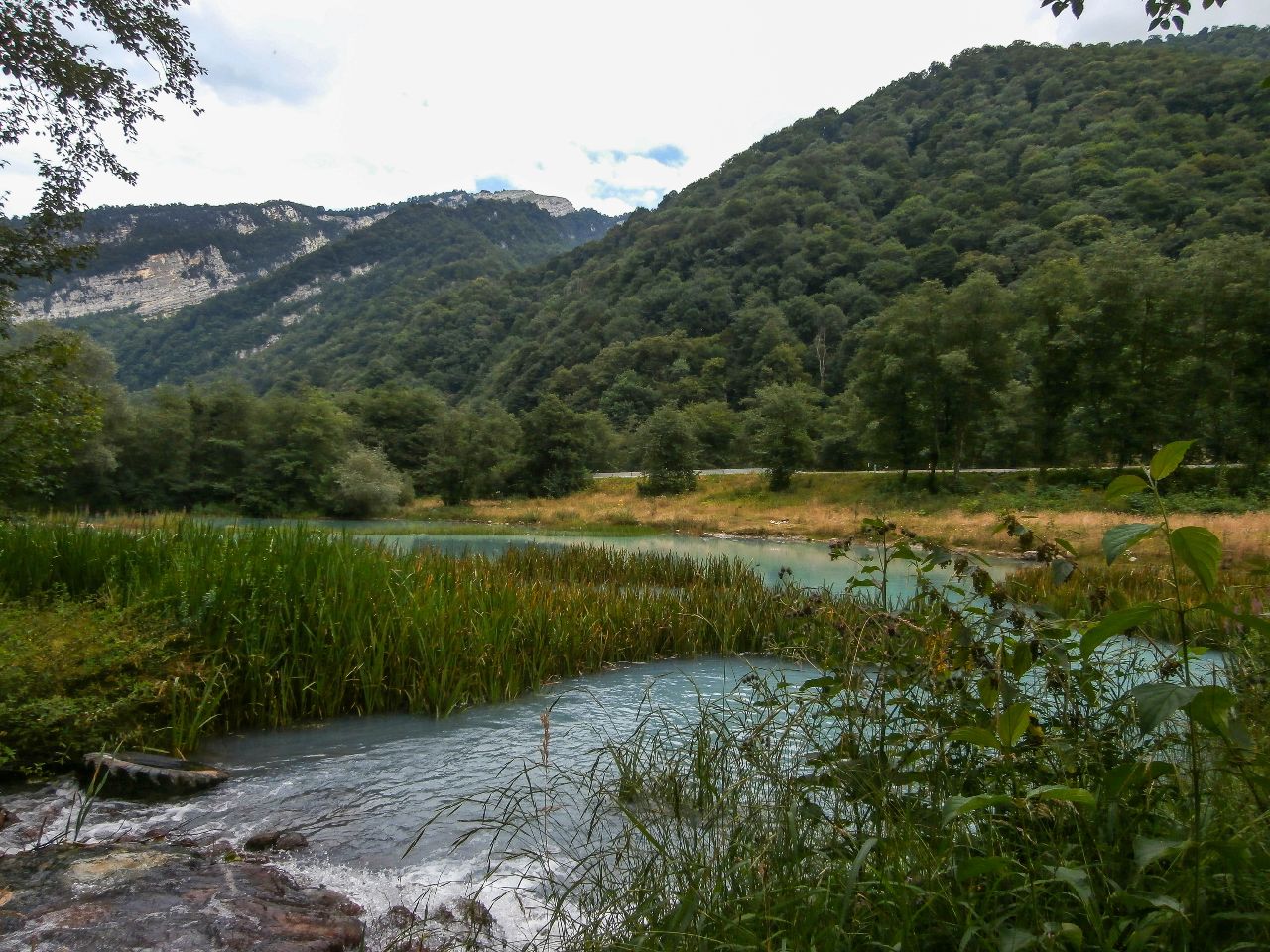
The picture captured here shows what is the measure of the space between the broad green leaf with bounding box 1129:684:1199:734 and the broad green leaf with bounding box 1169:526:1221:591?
196 mm

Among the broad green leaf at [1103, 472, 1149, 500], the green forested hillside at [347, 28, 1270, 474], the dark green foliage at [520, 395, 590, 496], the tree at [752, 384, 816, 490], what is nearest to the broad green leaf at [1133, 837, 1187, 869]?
the broad green leaf at [1103, 472, 1149, 500]

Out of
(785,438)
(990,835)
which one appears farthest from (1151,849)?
(785,438)

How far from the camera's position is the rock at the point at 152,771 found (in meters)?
4.71

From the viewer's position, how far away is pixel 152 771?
15.8 ft

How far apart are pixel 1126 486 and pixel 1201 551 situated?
24cm

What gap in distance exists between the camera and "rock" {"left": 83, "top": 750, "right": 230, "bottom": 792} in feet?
15.5

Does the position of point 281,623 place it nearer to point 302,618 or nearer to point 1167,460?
point 302,618

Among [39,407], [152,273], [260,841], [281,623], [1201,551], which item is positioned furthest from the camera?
[152,273]

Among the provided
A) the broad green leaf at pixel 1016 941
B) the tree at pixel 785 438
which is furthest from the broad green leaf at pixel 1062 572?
the tree at pixel 785 438

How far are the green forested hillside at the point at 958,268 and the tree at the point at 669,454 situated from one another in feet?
31.0

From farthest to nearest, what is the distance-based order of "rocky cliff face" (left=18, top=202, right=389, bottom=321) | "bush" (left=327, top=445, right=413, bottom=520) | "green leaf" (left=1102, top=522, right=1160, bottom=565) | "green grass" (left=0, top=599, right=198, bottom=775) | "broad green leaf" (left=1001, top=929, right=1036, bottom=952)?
"rocky cliff face" (left=18, top=202, right=389, bottom=321) → "bush" (left=327, top=445, right=413, bottom=520) → "green grass" (left=0, top=599, right=198, bottom=775) → "broad green leaf" (left=1001, top=929, right=1036, bottom=952) → "green leaf" (left=1102, top=522, right=1160, bottom=565)

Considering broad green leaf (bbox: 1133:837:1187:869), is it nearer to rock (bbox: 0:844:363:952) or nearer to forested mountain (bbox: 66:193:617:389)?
rock (bbox: 0:844:363:952)

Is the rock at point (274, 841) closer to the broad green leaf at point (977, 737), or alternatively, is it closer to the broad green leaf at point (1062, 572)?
the broad green leaf at point (977, 737)

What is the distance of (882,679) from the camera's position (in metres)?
2.62
